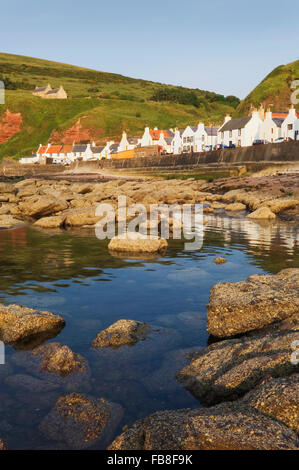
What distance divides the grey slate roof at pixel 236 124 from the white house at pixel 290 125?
304 inches

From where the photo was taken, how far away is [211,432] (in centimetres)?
373

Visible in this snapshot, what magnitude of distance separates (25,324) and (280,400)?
529 centimetres

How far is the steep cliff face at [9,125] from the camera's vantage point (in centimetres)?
15075

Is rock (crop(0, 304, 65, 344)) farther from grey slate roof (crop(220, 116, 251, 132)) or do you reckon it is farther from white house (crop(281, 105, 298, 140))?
grey slate roof (crop(220, 116, 251, 132))

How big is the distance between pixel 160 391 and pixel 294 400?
249 centimetres

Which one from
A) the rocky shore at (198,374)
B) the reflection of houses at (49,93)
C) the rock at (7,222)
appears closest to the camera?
the rocky shore at (198,374)

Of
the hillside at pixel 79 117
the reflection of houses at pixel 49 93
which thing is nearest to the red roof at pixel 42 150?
the hillside at pixel 79 117

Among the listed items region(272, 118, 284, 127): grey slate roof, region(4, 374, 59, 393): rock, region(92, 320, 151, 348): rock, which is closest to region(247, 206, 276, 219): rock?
region(92, 320, 151, 348): rock

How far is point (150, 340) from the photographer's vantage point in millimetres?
7676

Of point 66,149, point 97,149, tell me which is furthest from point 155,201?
point 66,149

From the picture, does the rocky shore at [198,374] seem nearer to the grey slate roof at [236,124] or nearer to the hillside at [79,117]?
the grey slate roof at [236,124]

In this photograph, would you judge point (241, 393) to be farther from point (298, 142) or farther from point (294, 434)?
point (298, 142)

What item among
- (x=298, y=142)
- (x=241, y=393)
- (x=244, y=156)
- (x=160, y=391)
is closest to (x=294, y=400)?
(x=241, y=393)

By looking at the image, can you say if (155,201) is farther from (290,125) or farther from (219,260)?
(290,125)
